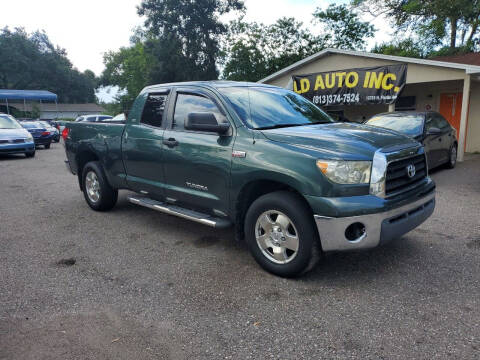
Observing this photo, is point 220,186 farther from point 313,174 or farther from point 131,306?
point 131,306

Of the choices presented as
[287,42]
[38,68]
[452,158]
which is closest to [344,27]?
[287,42]

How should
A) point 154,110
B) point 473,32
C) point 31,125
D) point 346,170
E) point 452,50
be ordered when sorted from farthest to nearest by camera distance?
point 473,32 → point 452,50 → point 31,125 → point 154,110 → point 346,170

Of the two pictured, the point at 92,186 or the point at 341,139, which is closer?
the point at 341,139

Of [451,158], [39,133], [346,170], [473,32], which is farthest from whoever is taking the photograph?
[473,32]

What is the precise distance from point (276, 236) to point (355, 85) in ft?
38.4

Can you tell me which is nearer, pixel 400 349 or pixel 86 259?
pixel 400 349

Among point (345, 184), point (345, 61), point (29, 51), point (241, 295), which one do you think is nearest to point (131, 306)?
point (241, 295)

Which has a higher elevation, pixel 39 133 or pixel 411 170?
pixel 411 170

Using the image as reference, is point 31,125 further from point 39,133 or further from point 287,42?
point 287,42

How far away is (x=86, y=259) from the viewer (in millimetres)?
4254

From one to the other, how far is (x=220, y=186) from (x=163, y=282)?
44.5 inches

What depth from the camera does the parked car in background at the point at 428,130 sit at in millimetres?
8438

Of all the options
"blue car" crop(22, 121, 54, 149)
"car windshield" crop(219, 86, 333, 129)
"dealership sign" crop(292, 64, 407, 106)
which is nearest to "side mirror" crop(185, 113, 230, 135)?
"car windshield" crop(219, 86, 333, 129)

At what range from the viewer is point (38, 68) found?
2798 inches
